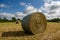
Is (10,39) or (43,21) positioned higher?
(43,21)

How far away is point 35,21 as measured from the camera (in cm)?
1166

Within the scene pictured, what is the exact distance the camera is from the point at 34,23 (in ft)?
38.1

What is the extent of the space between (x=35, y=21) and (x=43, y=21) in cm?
76

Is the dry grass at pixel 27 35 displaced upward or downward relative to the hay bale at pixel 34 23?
downward

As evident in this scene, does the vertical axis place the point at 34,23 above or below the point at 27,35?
above

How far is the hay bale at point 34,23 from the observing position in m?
11.2

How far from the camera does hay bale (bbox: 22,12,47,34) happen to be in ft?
36.8

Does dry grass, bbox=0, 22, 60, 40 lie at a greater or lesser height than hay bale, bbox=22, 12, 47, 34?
lesser

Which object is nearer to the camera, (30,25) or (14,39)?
(14,39)

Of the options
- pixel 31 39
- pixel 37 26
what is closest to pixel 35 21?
pixel 37 26

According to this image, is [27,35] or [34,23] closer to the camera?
[27,35]

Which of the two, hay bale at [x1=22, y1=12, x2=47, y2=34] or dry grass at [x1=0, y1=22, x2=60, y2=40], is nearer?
dry grass at [x1=0, y1=22, x2=60, y2=40]

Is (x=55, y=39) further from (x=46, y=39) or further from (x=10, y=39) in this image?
(x=10, y=39)

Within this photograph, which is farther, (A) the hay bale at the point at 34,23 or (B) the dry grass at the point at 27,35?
(A) the hay bale at the point at 34,23
